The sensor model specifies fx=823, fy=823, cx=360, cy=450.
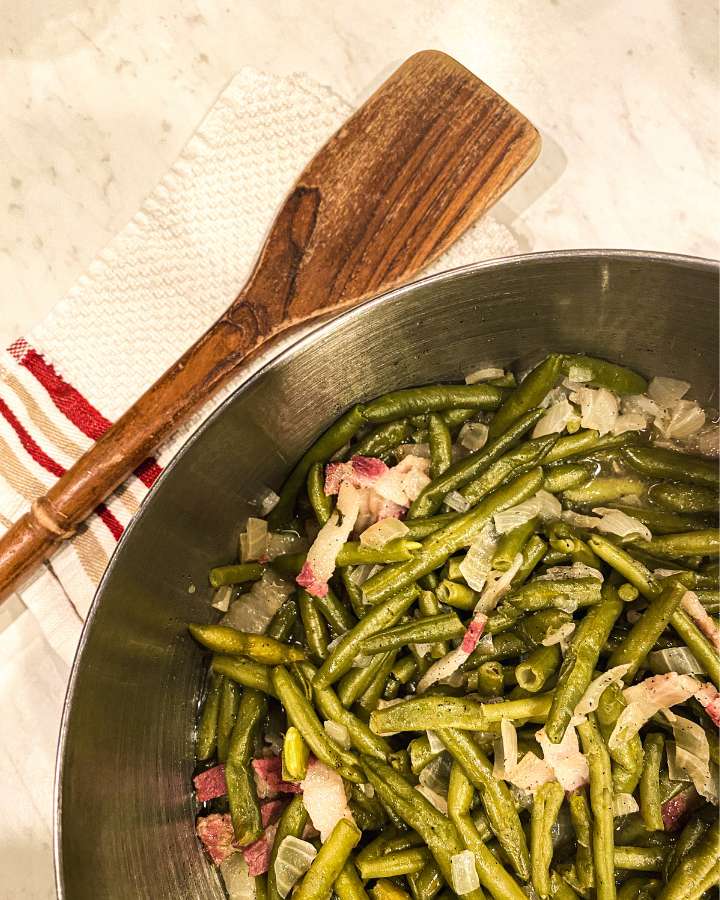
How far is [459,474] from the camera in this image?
172 centimetres

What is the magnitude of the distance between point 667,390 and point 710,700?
0.70m

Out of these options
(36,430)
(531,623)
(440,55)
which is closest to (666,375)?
(531,623)

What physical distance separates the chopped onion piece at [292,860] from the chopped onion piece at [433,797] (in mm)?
248

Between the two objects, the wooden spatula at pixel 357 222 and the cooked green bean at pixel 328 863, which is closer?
the cooked green bean at pixel 328 863

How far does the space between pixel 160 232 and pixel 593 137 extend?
4.16 ft

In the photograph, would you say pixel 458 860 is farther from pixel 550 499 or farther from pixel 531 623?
pixel 550 499

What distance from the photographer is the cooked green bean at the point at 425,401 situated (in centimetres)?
181

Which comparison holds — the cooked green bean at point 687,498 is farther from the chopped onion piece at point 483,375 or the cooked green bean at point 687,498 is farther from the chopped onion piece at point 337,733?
the chopped onion piece at point 337,733

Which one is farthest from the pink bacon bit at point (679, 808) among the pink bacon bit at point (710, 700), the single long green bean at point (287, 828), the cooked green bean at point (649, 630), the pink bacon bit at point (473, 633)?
the single long green bean at point (287, 828)

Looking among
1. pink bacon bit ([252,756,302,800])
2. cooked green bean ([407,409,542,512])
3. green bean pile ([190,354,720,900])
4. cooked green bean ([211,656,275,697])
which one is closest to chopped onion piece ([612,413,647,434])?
green bean pile ([190,354,720,900])

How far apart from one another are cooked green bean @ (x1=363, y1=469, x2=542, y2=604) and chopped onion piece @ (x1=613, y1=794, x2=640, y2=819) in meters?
0.56

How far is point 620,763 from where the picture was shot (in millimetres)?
1564

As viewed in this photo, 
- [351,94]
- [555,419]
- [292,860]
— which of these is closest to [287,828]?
[292,860]

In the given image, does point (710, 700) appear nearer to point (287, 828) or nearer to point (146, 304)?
point (287, 828)
